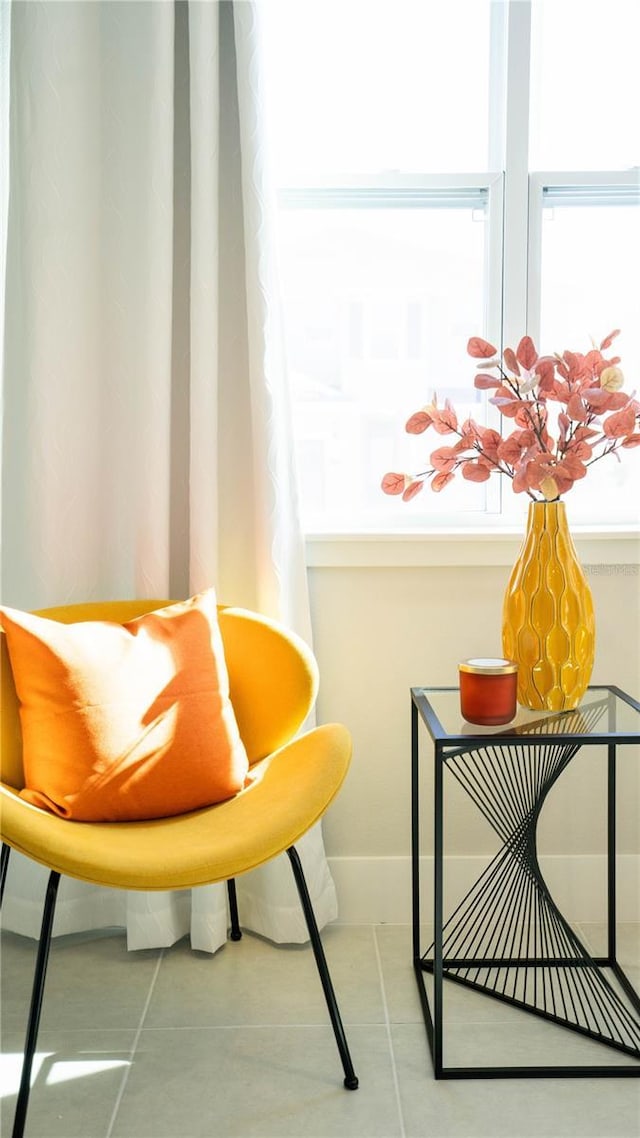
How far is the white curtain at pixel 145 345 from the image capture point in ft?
6.20

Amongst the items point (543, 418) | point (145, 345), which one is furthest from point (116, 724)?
point (543, 418)

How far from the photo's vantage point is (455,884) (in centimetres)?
219

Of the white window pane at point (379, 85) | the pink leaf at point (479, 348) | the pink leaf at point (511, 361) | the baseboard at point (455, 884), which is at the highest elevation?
the white window pane at point (379, 85)

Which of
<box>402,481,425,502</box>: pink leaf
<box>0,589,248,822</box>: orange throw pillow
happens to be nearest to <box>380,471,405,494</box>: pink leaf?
<box>402,481,425,502</box>: pink leaf

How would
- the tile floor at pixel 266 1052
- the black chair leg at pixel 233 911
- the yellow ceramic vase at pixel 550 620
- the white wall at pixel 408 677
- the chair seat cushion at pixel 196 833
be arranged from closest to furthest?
the chair seat cushion at pixel 196 833, the tile floor at pixel 266 1052, the yellow ceramic vase at pixel 550 620, the black chair leg at pixel 233 911, the white wall at pixel 408 677

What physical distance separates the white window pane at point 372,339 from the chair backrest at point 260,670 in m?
0.46

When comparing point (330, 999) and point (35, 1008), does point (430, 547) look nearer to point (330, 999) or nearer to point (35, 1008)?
point (330, 999)

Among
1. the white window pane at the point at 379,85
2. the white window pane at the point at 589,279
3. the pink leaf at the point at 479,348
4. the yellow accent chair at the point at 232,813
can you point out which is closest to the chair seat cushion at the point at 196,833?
the yellow accent chair at the point at 232,813

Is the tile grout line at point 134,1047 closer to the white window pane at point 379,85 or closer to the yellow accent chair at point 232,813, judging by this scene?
the yellow accent chair at point 232,813

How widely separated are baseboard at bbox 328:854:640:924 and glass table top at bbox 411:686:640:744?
0.54 metres

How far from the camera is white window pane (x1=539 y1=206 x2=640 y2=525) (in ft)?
7.20

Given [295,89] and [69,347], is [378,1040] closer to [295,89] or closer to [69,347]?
[69,347]

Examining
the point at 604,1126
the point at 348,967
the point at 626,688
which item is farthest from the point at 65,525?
the point at 604,1126

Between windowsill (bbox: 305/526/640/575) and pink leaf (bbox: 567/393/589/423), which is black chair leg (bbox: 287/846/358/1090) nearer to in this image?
windowsill (bbox: 305/526/640/575)
